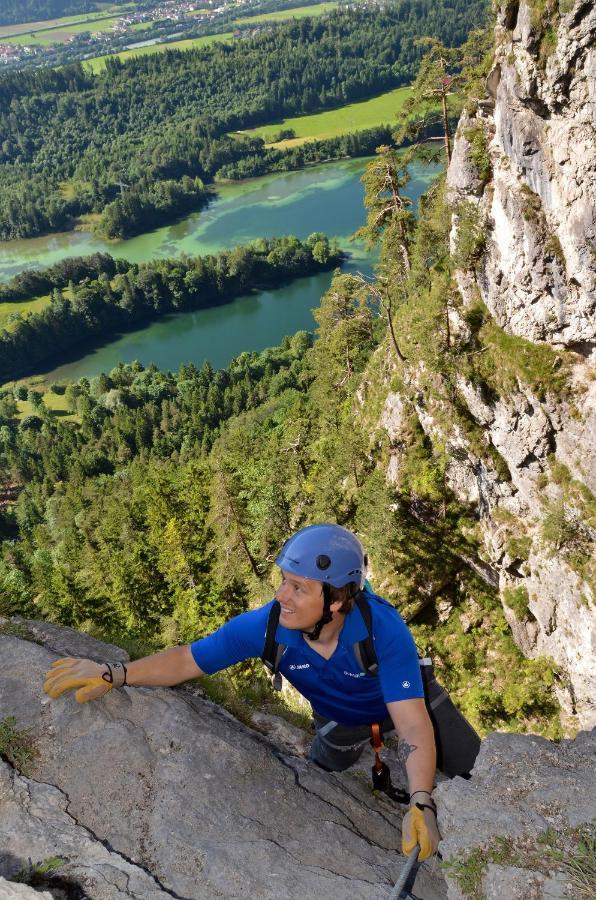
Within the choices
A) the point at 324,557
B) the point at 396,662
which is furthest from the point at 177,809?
the point at 324,557

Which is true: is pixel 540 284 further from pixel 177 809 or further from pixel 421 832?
pixel 177 809

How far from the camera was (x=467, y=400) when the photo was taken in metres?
26.6

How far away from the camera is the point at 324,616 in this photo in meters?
5.69

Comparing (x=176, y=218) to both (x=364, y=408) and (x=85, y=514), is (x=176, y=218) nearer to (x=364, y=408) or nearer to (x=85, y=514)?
(x=85, y=514)

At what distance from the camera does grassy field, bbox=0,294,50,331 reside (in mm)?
136875

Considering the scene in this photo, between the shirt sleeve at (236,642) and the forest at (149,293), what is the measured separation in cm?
13021

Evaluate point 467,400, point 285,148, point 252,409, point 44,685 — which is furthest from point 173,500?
point 285,148

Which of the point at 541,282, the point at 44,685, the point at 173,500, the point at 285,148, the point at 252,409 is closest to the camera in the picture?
the point at 44,685

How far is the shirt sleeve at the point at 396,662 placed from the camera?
5.42 m

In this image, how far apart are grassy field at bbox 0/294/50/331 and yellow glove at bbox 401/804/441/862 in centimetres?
14813

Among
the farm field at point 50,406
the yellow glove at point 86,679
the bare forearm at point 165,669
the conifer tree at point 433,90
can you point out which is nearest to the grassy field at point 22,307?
the farm field at point 50,406

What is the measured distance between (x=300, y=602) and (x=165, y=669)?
1.82m

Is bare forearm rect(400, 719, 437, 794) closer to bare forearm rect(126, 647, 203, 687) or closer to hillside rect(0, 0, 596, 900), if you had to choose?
hillside rect(0, 0, 596, 900)

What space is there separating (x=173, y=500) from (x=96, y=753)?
129 feet
